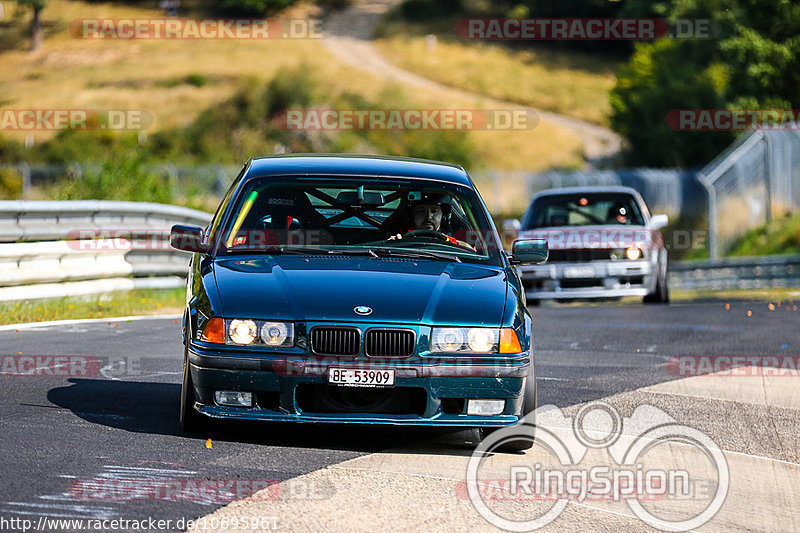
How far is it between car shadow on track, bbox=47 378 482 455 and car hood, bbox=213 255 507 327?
64 centimetres

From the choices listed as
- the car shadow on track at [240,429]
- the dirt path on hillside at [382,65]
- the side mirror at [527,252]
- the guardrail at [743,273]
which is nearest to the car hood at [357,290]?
the car shadow on track at [240,429]

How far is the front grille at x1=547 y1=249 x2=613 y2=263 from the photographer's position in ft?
60.9

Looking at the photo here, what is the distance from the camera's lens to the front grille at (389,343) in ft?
22.0

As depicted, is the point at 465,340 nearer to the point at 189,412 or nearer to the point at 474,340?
the point at 474,340

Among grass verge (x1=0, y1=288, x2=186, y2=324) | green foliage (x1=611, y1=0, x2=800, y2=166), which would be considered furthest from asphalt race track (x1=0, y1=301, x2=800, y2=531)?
green foliage (x1=611, y1=0, x2=800, y2=166)

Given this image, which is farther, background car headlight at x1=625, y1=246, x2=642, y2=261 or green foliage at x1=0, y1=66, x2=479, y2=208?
green foliage at x1=0, y1=66, x2=479, y2=208

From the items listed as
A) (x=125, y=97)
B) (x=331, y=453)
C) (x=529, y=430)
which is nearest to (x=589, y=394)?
(x=529, y=430)

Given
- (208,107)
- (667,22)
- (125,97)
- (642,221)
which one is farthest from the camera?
(667,22)

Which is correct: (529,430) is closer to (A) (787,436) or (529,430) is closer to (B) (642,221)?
(A) (787,436)

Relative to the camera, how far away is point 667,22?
81.0m

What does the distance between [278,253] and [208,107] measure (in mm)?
63296

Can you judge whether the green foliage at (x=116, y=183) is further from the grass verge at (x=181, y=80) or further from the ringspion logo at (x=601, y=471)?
the grass verge at (x=181, y=80)

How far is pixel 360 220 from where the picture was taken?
8359 mm

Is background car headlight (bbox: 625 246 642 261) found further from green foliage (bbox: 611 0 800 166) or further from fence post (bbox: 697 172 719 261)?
green foliage (bbox: 611 0 800 166)
